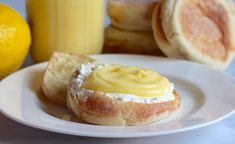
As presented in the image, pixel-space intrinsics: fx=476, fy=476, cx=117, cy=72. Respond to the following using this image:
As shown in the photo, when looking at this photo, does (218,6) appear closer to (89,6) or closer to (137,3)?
(137,3)

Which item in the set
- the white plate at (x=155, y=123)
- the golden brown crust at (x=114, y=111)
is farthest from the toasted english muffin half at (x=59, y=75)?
the golden brown crust at (x=114, y=111)

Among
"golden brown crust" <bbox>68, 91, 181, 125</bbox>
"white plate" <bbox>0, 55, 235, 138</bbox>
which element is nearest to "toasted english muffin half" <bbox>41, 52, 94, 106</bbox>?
"white plate" <bbox>0, 55, 235, 138</bbox>

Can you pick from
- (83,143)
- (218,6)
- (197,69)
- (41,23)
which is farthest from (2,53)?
(218,6)

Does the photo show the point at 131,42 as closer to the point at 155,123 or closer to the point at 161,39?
the point at 161,39

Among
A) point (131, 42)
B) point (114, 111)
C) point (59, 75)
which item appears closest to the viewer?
point (114, 111)

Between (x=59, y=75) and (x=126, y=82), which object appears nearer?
(x=126, y=82)

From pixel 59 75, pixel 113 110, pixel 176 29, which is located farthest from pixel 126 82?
pixel 176 29
